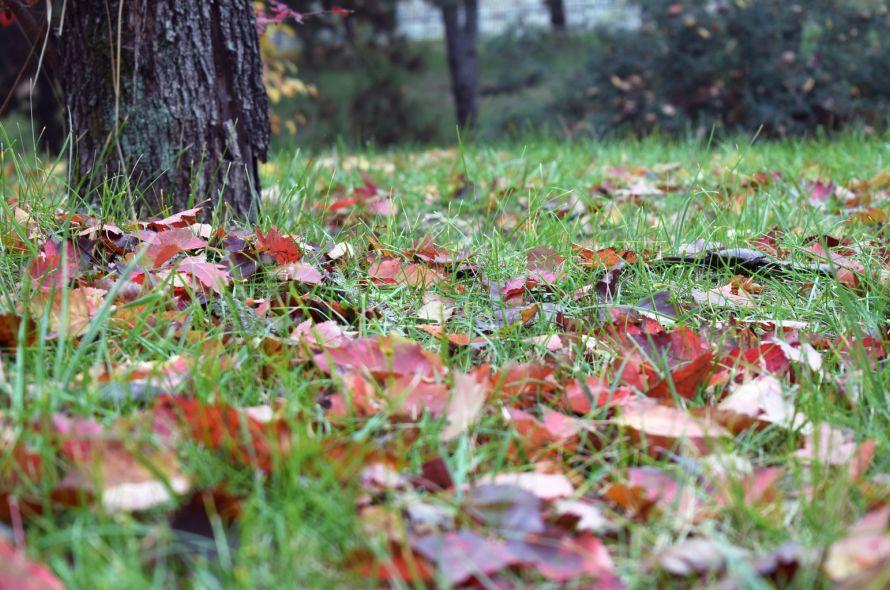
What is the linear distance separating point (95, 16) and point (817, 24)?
6.17 meters

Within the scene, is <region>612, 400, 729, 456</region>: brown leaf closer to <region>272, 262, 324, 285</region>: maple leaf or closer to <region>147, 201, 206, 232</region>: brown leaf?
<region>272, 262, 324, 285</region>: maple leaf

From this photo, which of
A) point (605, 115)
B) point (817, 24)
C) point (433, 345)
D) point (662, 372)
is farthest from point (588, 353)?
point (817, 24)

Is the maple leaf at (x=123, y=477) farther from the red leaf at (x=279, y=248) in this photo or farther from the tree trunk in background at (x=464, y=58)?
the tree trunk in background at (x=464, y=58)

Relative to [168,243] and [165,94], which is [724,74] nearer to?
[165,94]

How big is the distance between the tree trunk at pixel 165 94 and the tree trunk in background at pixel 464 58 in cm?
805

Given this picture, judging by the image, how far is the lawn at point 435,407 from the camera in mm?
943

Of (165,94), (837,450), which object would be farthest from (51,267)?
(837,450)

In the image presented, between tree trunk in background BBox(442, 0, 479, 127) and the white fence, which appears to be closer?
tree trunk in background BBox(442, 0, 479, 127)

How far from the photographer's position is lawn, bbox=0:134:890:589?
94cm

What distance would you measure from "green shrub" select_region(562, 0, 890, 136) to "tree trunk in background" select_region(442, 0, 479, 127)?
3.77 m

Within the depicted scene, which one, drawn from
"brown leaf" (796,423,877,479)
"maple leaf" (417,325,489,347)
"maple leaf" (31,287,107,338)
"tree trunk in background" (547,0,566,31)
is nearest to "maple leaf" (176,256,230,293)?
"maple leaf" (31,287,107,338)

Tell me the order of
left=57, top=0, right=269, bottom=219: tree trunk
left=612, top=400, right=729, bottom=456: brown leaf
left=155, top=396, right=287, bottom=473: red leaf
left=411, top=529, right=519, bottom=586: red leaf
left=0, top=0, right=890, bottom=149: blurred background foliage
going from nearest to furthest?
left=411, top=529, right=519, bottom=586: red leaf < left=155, top=396, right=287, bottom=473: red leaf < left=612, top=400, right=729, bottom=456: brown leaf < left=57, top=0, right=269, bottom=219: tree trunk < left=0, top=0, right=890, bottom=149: blurred background foliage

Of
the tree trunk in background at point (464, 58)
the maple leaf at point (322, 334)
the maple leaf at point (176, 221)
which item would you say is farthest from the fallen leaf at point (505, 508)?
the tree trunk in background at point (464, 58)

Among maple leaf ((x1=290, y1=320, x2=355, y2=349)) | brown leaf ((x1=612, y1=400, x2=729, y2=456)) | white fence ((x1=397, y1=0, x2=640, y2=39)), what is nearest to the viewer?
brown leaf ((x1=612, y1=400, x2=729, y2=456))
